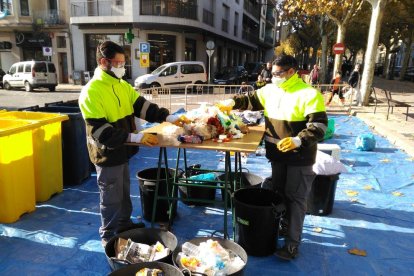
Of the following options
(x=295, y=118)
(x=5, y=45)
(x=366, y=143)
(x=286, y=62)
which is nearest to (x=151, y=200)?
(x=295, y=118)

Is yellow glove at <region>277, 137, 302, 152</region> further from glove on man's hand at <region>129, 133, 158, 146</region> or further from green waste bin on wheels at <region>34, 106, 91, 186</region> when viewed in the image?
green waste bin on wheels at <region>34, 106, 91, 186</region>

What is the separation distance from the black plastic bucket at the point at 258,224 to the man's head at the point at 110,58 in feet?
5.77

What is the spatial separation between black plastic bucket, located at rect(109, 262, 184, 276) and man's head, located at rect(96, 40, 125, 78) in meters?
1.75

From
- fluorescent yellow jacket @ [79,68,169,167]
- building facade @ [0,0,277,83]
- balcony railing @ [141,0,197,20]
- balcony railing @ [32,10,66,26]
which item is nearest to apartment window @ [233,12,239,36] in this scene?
building facade @ [0,0,277,83]

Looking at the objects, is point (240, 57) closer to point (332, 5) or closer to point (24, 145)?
point (332, 5)

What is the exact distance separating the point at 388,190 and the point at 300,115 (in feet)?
10.2

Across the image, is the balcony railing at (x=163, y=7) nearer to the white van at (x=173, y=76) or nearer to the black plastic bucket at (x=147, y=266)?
the white van at (x=173, y=76)

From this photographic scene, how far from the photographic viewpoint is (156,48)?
24.8m

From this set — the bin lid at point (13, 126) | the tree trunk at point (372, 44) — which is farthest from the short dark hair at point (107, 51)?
the tree trunk at point (372, 44)

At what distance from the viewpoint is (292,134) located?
10.4ft

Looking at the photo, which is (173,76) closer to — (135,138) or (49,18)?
(49,18)

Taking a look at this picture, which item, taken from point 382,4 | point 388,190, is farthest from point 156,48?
point 388,190

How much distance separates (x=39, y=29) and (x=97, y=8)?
571 centimetres

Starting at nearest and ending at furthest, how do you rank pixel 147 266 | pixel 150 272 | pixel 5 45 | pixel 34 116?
1. pixel 150 272
2. pixel 147 266
3. pixel 34 116
4. pixel 5 45
